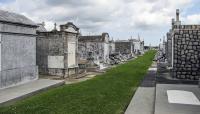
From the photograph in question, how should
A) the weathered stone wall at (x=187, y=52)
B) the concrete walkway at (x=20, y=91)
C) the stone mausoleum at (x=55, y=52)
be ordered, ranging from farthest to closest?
the stone mausoleum at (x=55, y=52), the weathered stone wall at (x=187, y=52), the concrete walkway at (x=20, y=91)

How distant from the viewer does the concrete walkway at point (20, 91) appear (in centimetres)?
1232

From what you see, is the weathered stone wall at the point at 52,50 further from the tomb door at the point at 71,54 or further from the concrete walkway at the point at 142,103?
the concrete walkway at the point at 142,103

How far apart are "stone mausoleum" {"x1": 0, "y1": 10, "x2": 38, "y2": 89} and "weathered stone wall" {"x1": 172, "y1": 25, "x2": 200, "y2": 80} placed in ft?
29.3

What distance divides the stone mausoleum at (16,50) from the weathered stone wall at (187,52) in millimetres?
8917

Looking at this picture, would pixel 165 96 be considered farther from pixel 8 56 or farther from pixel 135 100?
pixel 8 56

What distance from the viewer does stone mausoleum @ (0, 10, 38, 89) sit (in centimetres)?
1538

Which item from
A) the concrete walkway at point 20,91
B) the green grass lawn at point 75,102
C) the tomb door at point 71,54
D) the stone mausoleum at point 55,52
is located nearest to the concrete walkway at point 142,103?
the green grass lawn at point 75,102

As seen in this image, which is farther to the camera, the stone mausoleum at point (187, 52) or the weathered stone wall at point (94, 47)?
the weathered stone wall at point (94, 47)

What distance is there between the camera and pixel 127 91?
15.9 metres

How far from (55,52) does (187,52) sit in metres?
9.73

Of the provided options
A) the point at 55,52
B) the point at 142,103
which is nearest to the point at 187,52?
the point at 142,103

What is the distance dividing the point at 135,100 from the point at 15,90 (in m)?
5.62

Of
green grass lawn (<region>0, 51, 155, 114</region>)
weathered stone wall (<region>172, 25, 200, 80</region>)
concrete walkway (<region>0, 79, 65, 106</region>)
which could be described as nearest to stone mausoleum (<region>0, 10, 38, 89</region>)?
concrete walkway (<region>0, 79, 65, 106</region>)

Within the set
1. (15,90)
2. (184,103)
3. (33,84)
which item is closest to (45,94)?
(15,90)
